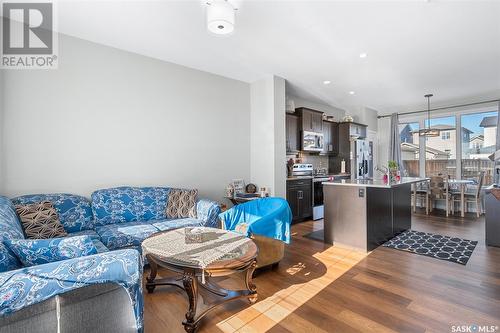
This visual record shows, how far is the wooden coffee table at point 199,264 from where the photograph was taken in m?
1.84

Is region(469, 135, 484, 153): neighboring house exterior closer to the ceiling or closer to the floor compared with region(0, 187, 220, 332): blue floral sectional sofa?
A: closer to the ceiling

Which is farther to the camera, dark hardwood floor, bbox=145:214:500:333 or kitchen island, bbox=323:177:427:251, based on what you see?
kitchen island, bbox=323:177:427:251

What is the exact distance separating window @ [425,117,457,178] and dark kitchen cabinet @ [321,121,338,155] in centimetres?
274

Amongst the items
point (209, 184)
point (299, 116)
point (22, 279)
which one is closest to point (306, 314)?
point (22, 279)

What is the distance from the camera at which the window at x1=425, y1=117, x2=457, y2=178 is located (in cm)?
677

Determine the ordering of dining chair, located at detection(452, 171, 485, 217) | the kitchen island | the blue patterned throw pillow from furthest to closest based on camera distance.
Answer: dining chair, located at detection(452, 171, 485, 217) < the kitchen island < the blue patterned throw pillow

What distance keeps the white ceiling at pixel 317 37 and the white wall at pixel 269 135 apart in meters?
0.27

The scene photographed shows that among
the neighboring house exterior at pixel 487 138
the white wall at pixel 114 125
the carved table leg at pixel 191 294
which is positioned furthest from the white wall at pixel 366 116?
the carved table leg at pixel 191 294

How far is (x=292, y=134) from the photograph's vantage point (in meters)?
5.59

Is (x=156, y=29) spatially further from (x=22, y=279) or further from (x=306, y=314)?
(x=306, y=314)

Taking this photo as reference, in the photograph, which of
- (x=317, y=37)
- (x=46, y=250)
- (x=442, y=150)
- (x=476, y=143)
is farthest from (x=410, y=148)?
(x=46, y=250)

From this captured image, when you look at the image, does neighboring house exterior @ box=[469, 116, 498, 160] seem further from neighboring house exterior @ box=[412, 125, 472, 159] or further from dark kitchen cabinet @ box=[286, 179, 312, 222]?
dark kitchen cabinet @ box=[286, 179, 312, 222]

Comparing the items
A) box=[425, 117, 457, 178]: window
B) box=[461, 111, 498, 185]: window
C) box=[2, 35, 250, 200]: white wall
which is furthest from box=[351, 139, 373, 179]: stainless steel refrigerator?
box=[2, 35, 250, 200]: white wall

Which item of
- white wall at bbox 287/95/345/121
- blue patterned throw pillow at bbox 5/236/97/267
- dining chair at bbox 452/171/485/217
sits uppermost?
white wall at bbox 287/95/345/121
